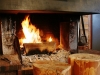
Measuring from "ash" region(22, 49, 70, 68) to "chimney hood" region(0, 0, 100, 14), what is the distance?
58cm

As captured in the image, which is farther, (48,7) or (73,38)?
(73,38)

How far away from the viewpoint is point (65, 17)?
2.45 meters

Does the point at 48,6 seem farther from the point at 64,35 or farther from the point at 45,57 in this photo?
the point at 64,35

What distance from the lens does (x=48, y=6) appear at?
1.78 metres

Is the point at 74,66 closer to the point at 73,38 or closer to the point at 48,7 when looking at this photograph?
the point at 48,7

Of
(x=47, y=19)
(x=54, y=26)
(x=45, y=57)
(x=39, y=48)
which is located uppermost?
(x=47, y=19)

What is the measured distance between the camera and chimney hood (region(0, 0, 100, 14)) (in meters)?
1.66

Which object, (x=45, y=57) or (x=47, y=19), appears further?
(x=47, y=19)

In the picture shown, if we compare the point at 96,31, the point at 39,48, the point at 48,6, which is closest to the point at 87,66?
the point at 48,6

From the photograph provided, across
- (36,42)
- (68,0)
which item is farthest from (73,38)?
(68,0)

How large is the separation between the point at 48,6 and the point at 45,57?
0.69 metres

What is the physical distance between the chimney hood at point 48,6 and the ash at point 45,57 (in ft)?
1.90

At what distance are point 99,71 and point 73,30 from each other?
3.33ft

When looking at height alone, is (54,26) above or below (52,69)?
above
